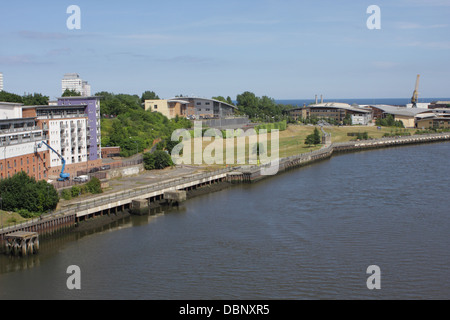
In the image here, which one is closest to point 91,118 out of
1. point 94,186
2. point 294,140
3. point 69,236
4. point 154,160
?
point 154,160

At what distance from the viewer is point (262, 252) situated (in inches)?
1131

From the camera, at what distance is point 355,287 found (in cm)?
2400

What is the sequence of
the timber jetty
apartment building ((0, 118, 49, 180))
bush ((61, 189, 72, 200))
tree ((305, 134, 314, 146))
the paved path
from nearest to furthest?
the timber jetty < bush ((61, 189, 72, 200)) < apartment building ((0, 118, 49, 180)) < the paved path < tree ((305, 134, 314, 146))

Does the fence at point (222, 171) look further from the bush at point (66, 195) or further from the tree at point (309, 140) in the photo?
the tree at point (309, 140)

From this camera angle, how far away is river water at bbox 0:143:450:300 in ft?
79.0

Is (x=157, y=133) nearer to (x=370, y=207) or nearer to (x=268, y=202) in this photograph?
(x=268, y=202)

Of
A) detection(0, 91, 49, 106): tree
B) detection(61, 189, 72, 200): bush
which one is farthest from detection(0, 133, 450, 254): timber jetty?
detection(0, 91, 49, 106): tree

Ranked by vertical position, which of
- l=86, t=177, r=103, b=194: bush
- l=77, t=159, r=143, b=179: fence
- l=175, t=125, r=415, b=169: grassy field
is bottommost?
l=86, t=177, r=103, b=194: bush

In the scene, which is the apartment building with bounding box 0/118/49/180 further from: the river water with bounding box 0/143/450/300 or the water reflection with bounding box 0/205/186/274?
the river water with bounding box 0/143/450/300

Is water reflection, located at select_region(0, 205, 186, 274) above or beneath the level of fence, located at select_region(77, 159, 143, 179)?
beneath

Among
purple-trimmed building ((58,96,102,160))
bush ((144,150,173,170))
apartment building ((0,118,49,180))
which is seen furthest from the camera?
bush ((144,150,173,170))

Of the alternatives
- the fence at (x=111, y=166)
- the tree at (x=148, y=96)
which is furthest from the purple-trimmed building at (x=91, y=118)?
the tree at (x=148, y=96)

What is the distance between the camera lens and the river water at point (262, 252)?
79.0 ft

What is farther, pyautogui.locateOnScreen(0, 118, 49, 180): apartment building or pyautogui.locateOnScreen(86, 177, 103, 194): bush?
pyautogui.locateOnScreen(86, 177, 103, 194): bush
